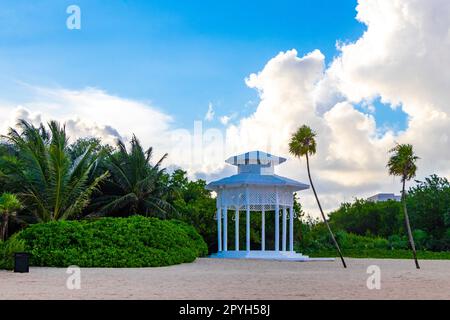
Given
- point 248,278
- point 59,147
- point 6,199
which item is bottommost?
point 248,278

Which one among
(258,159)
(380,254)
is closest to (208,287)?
(258,159)

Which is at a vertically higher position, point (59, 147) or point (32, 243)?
point (59, 147)

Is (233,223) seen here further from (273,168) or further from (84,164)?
(84,164)

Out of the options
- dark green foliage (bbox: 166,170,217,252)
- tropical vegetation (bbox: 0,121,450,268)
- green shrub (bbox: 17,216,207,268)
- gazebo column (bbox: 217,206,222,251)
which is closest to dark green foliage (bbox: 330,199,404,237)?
tropical vegetation (bbox: 0,121,450,268)

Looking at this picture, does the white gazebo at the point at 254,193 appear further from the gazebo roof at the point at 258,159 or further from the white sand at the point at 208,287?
the white sand at the point at 208,287

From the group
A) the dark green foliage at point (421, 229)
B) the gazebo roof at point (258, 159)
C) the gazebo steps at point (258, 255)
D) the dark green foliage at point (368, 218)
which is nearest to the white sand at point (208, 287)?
the gazebo steps at point (258, 255)

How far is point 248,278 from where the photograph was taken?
18938 mm

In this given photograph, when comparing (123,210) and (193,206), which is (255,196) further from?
(123,210)

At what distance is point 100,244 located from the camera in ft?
79.3

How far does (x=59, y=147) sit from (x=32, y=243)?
6.64 m

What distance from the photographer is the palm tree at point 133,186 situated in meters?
34.8
